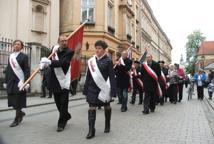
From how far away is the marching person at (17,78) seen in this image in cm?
885

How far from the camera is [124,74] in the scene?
13.6m

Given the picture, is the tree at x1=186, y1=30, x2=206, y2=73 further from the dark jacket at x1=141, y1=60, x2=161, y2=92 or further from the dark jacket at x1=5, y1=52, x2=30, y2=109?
the dark jacket at x1=5, y1=52, x2=30, y2=109

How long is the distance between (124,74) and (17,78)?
17.4ft

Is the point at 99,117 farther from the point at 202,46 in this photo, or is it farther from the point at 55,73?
the point at 202,46

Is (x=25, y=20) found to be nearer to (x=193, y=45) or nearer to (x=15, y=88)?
(x=15, y=88)

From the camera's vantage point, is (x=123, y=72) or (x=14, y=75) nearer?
(x=14, y=75)

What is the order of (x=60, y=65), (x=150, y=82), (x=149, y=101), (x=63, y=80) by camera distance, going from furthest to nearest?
(x=150, y=82) → (x=149, y=101) → (x=63, y=80) → (x=60, y=65)

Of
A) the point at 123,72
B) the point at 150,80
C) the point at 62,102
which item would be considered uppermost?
the point at 123,72

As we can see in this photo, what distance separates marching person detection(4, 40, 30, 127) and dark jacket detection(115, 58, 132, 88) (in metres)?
4.89

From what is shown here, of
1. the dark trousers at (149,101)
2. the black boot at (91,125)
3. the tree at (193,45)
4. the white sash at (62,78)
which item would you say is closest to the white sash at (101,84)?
the black boot at (91,125)

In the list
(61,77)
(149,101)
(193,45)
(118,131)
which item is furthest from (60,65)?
(193,45)

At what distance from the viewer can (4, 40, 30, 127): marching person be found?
29.0 feet

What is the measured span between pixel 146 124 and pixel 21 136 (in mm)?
3213

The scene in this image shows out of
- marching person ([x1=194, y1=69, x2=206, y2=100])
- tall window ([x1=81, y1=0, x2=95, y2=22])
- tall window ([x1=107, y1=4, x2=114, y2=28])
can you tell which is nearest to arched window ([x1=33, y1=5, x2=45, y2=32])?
tall window ([x1=81, y1=0, x2=95, y2=22])
